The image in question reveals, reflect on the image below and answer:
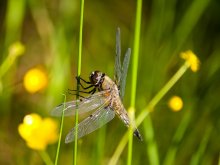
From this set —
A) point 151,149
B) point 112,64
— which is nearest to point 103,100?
point 151,149

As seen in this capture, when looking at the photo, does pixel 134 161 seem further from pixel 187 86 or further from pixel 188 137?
pixel 187 86

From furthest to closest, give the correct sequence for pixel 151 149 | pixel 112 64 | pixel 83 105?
pixel 112 64 < pixel 151 149 < pixel 83 105

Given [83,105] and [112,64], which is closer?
[83,105]

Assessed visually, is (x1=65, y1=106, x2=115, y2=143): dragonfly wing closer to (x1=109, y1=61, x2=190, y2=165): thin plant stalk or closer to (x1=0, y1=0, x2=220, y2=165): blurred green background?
(x1=109, y1=61, x2=190, y2=165): thin plant stalk

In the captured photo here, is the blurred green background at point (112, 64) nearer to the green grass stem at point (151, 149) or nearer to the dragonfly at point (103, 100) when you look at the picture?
the green grass stem at point (151, 149)

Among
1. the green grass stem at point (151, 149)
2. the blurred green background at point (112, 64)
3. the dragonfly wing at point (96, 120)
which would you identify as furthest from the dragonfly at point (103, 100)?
the blurred green background at point (112, 64)

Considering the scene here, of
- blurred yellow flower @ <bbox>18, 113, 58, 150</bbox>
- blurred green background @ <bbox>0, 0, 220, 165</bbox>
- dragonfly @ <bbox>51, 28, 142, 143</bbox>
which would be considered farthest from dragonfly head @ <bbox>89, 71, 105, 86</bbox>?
blurred green background @ <bbox>0, 0, 220, 165</bbox>

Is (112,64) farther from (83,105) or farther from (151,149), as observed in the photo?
(83,105)
